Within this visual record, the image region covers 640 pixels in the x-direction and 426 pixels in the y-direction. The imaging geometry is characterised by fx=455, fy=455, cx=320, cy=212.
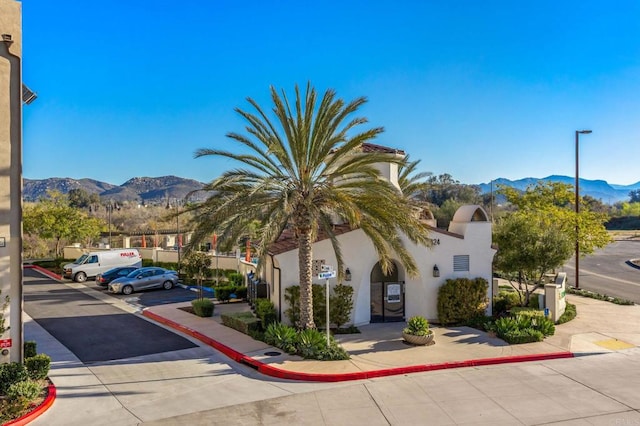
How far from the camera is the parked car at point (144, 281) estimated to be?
26.0m

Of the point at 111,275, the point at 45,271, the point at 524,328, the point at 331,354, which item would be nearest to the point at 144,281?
the point at 111,275

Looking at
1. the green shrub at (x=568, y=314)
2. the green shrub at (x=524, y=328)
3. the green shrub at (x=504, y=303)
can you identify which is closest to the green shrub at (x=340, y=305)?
the green shrub at (x=524, y=328)

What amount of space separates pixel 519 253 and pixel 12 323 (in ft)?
57.3

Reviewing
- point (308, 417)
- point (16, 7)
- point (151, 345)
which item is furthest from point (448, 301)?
point (16, 7)

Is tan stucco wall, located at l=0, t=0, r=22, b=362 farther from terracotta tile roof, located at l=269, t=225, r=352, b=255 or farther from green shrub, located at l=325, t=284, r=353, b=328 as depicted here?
green shrub, located at l=325, t=284, r=353, b=328

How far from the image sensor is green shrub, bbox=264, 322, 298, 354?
13419 mm

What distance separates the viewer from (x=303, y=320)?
14.5 metres

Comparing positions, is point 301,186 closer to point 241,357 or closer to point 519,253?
point 241,357

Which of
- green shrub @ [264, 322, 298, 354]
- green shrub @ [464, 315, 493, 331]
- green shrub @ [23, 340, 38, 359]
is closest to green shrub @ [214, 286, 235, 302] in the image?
green shrub @ [264, 322, 298, 354]

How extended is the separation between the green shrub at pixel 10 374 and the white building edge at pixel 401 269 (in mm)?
8021

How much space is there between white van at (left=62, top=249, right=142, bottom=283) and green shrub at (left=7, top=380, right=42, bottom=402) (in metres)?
23.5

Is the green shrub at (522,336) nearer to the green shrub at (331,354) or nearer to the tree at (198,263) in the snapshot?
the green shrub at (331,354)

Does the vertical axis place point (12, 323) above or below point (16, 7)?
below

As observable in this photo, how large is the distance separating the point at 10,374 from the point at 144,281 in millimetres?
17352
